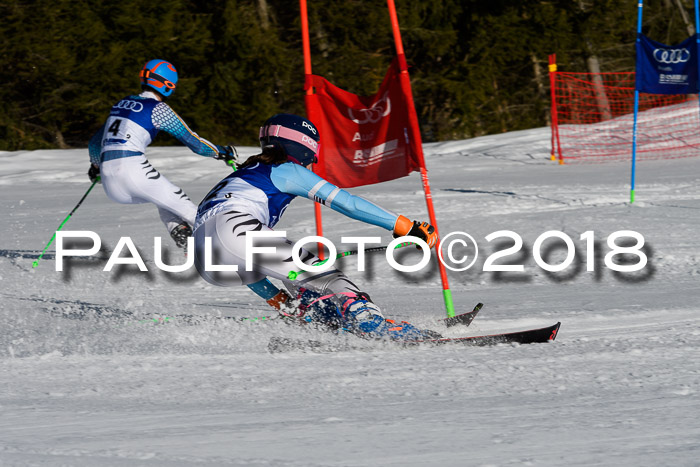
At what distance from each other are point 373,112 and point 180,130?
1.77 m

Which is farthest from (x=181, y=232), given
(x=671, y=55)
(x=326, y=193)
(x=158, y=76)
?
(x=671, y=55)

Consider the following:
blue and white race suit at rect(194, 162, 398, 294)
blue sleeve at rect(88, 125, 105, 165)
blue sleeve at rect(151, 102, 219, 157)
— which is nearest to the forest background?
blue sleeve at rect(88, 125, 105, 165)

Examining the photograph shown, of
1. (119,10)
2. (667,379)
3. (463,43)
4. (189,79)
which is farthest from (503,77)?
(667,379)

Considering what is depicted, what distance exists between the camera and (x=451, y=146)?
1695 centimetres

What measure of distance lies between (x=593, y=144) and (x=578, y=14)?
9350 millimetres

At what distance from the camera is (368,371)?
4035 mm

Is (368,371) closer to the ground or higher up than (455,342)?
higher up

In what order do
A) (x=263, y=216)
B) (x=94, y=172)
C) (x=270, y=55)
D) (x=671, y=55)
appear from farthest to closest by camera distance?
(x=270, y=55), (x=671, y=55), (x=94, y=172), (x=263, y=216)

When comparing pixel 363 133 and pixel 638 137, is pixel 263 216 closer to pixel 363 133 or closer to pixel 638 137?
pixel 363 133

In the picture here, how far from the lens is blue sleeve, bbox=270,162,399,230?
462 centimetres

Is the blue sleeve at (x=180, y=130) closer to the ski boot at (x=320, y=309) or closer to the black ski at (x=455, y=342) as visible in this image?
the ski boot at (x=320, y=309)

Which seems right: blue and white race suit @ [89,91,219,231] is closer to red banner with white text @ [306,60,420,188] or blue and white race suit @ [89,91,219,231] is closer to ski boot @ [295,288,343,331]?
red banner with white text @ [306,60,420,188]

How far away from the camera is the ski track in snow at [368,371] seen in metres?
2.90

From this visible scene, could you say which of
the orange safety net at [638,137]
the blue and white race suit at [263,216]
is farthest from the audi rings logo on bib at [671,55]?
the blue and white race suit at [263,216]
